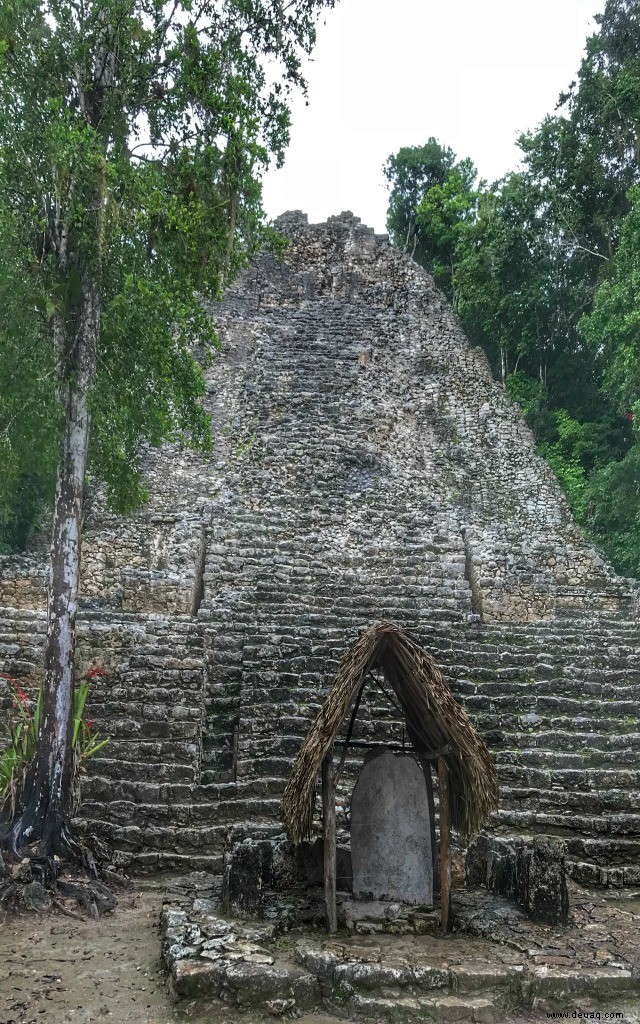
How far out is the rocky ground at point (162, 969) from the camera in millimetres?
3572

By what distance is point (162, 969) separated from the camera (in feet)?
13.1

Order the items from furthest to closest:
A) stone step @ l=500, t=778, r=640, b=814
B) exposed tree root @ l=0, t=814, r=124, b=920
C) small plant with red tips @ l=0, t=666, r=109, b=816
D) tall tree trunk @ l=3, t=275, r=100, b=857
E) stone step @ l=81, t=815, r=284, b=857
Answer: stone step @ l=500, t=778, r=640, b=814, stone step @ l=81, t=815, r=284, b=857, small plant with red tips @ l=0, t=666, r=109, b=816, tall tree trunk @ l=3, t=275, r=100, b=857, exposed tree root @ l=0, t=814, r=124, b=920

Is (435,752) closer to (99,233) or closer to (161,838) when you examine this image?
(161,838)

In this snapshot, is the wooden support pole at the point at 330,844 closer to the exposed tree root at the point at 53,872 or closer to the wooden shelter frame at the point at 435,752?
the wooden shelter frame at the point at 435,752

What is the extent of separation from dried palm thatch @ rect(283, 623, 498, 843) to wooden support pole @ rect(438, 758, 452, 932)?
0.10 m

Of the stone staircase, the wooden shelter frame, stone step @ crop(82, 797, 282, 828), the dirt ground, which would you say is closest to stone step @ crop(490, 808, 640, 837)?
the stone staircase

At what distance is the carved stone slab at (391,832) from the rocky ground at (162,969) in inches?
14.6

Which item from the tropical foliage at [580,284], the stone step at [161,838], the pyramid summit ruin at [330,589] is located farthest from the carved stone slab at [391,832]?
the tropical foliage at [580,284]

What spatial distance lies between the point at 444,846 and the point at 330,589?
5.15 metres

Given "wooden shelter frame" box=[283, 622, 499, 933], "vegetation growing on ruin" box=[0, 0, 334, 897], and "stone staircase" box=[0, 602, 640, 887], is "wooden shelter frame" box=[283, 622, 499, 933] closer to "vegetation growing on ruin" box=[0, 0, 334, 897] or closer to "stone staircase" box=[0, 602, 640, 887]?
"stone staircase" box=[0, 602, 640, 887]

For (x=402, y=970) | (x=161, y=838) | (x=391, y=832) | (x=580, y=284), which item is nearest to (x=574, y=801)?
(x=391, y=832)

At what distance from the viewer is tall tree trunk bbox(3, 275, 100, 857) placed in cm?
534

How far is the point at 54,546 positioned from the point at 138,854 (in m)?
2.41

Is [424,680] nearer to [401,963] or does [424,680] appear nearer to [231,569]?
[401,963]
